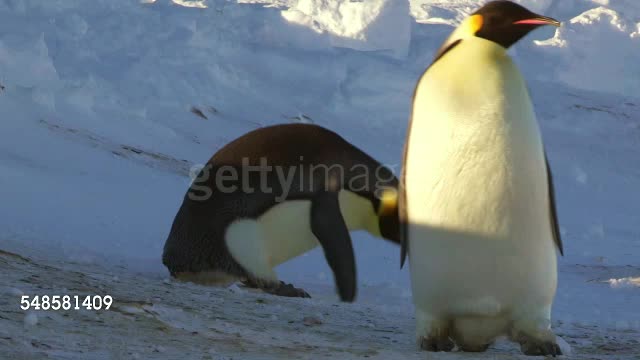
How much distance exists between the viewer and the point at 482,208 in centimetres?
407

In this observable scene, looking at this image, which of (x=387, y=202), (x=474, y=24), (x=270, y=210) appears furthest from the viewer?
(x=387, y=202)

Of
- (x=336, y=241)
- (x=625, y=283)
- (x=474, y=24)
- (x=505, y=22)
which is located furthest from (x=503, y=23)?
(x=625, y=283)

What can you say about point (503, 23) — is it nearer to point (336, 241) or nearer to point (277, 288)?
point (336, 241)

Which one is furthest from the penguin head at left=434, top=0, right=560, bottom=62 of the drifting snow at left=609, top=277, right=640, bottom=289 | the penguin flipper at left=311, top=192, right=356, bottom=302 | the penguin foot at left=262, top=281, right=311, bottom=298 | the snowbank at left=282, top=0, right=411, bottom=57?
the snowbank at left=282, top=0, right=411, bottom=57

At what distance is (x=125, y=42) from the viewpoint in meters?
21.4

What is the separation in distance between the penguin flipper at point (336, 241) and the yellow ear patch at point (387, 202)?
0.35 meters

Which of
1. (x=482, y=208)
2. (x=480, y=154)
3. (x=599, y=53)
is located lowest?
(x=599, y=53)

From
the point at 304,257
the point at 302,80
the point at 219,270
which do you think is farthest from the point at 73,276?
the point at 302,80

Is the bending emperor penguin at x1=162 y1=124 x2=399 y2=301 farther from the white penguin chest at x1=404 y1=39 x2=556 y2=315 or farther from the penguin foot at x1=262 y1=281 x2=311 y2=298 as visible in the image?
the white penguin chest at x1=404 y1=39 x2=556 y2=315

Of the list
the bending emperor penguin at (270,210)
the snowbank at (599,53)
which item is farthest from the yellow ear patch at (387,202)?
the snowbank at (599,53)

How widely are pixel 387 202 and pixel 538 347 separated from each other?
263 centimetres

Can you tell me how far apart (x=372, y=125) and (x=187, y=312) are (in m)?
18.0

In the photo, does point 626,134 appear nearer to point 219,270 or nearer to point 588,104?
point 588,104

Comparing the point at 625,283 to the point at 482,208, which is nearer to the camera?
the point at 482,208
